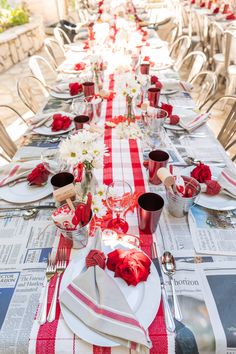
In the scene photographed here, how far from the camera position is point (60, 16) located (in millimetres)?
6883

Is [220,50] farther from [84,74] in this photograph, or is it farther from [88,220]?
[88,220]

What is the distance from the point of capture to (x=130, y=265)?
2.11ft

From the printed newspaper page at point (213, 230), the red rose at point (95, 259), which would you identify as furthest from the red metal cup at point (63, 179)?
the printed newspaper page at point (213, 230)

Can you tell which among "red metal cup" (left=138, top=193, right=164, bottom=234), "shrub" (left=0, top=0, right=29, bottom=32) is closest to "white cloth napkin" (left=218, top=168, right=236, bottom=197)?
"red metal cup" (left=138, top=193, right=164, bottom=234)

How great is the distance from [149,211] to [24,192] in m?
0.46

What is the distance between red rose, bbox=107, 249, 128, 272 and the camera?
0.67m

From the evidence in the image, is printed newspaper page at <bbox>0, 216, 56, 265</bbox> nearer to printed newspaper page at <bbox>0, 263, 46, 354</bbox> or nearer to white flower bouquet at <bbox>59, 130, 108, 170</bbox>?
printed newspaper page at <bbox>0, 263, 46, 354</bbox>

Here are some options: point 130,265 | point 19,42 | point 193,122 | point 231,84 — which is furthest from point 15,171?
point 19,42

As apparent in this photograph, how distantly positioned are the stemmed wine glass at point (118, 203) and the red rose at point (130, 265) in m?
0.14

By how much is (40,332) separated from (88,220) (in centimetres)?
28

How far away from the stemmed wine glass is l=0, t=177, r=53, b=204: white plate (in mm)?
221

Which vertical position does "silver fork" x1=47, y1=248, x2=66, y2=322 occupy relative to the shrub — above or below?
below

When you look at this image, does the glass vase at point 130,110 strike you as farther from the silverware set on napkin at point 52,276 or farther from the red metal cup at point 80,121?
the silverware set on napkin at point 52,276

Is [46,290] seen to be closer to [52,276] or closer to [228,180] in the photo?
[52,276]
